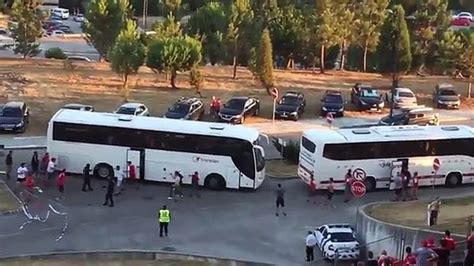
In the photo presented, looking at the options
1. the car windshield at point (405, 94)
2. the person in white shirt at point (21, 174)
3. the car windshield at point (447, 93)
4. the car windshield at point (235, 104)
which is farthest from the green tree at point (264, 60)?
the person in white shirt at point (21, 174)

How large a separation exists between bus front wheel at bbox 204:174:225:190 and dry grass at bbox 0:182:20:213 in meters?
6.74

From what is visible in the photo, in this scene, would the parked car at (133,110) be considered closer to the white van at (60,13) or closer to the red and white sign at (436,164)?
the red and white sign at (436,164)

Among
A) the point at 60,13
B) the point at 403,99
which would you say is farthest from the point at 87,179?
the point at 60,13

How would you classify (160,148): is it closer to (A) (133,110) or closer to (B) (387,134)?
(B) (387,134)

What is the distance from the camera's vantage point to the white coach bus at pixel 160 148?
32.0m

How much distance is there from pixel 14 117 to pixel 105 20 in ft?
53.1

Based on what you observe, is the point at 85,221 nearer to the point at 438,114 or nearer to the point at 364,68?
the point at 438,114

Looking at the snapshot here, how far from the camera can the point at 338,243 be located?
2422cm

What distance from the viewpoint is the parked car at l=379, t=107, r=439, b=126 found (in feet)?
138

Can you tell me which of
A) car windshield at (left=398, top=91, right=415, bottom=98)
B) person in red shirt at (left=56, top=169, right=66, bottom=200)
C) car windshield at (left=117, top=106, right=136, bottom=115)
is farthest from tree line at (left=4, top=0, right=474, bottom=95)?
person in red shirt at (left=56, top=169, right=66, bottom=200)

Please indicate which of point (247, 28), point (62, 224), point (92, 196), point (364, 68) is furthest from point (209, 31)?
point (62, 224)

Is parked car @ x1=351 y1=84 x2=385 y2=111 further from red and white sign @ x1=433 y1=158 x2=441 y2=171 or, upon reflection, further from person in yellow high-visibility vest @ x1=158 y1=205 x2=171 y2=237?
person in yellow high-visibility vest @ x1=158 y1=205 x2=171 y2=237

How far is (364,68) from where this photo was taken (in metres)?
62.2

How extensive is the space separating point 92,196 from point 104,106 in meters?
15.1
